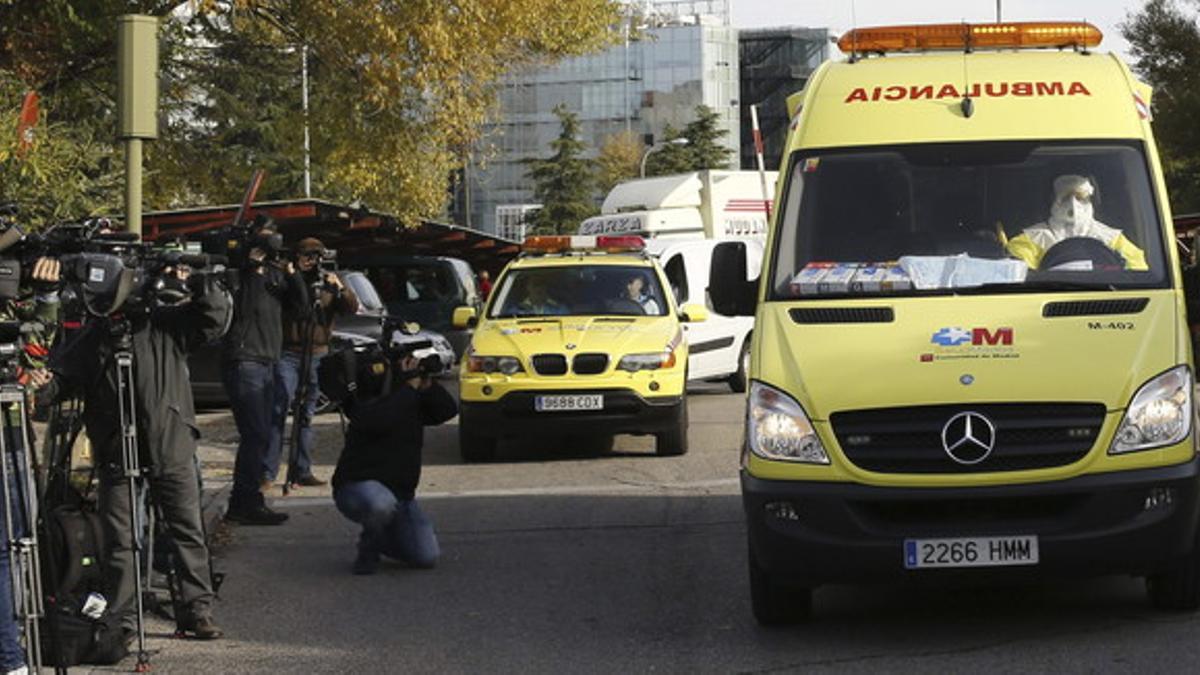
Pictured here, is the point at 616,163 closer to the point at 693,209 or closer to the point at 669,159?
the point at 669,159

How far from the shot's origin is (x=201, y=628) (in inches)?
366

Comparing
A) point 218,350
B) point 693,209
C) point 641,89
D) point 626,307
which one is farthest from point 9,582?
point 641,89

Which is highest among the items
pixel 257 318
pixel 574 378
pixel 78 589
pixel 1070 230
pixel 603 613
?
pixel 1070 230

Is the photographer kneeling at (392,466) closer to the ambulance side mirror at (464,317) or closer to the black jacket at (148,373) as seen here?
the black jacket at (148,373)

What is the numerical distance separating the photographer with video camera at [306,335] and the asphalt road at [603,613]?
871mm

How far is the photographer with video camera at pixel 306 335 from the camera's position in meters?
14.0

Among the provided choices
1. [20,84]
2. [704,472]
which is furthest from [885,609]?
[20,84]

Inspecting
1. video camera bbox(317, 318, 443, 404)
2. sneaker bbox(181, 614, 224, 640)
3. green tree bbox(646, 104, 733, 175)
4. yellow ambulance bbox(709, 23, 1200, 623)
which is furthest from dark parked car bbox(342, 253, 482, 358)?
green tree bbox(646, 104, 733, 175)

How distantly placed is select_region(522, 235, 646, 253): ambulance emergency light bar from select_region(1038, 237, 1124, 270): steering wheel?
986 cm

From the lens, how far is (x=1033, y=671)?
806cm

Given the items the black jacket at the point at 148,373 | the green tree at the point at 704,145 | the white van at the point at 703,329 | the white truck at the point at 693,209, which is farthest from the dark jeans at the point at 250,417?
the green tree at the point at 704,145

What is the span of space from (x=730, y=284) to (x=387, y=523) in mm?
2380

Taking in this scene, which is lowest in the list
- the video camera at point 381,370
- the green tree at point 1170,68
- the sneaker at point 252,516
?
the sneaker at point 252,516

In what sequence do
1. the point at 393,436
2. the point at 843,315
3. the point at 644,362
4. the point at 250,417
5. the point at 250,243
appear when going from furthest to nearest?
Result: 1. the point at 644,362
2. the point at 250,243
3. the point at 250,417
4. the point at 393,436
5. the point at 843,315
